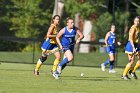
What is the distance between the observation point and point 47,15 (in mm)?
53125

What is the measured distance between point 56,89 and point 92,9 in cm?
2957

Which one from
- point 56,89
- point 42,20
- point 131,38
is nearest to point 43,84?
point 56,89

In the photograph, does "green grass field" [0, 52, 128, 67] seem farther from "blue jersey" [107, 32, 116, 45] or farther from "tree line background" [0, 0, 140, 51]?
"blue jersey" [107, 32, 116, 45]

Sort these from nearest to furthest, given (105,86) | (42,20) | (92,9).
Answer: (105,86) < (92,9) < (42,20)

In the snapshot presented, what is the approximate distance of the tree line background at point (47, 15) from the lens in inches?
1737

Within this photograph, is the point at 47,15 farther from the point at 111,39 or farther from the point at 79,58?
the point at 111,39

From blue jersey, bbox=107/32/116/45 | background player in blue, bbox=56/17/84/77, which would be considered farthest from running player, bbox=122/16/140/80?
blue jersey, bbox=107/32/116/45

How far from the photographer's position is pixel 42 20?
52.6 m

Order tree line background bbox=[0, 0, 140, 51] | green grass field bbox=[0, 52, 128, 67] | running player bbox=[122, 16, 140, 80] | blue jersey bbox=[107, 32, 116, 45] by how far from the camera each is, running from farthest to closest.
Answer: tree line background bbox=[0, 0, 140, 51] < green grass field bbox=[0, 52, 128, 67] < blue jersey bbox=[107, 32, 116, 45] < running player bbox=[122, 16, 140, 80]

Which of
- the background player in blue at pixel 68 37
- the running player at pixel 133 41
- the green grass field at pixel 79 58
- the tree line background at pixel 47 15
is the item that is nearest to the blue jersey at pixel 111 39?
the running player at pixel 133 41

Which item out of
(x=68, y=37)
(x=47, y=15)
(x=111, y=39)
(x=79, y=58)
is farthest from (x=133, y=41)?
(x=47, y=15)

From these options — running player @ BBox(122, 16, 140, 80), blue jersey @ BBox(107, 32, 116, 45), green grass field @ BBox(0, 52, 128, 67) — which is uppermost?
running player @ BBox(122, 16, 140, 80)

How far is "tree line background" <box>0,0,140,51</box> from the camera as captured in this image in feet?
145

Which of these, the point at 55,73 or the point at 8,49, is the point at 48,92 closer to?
the point at 55,73
